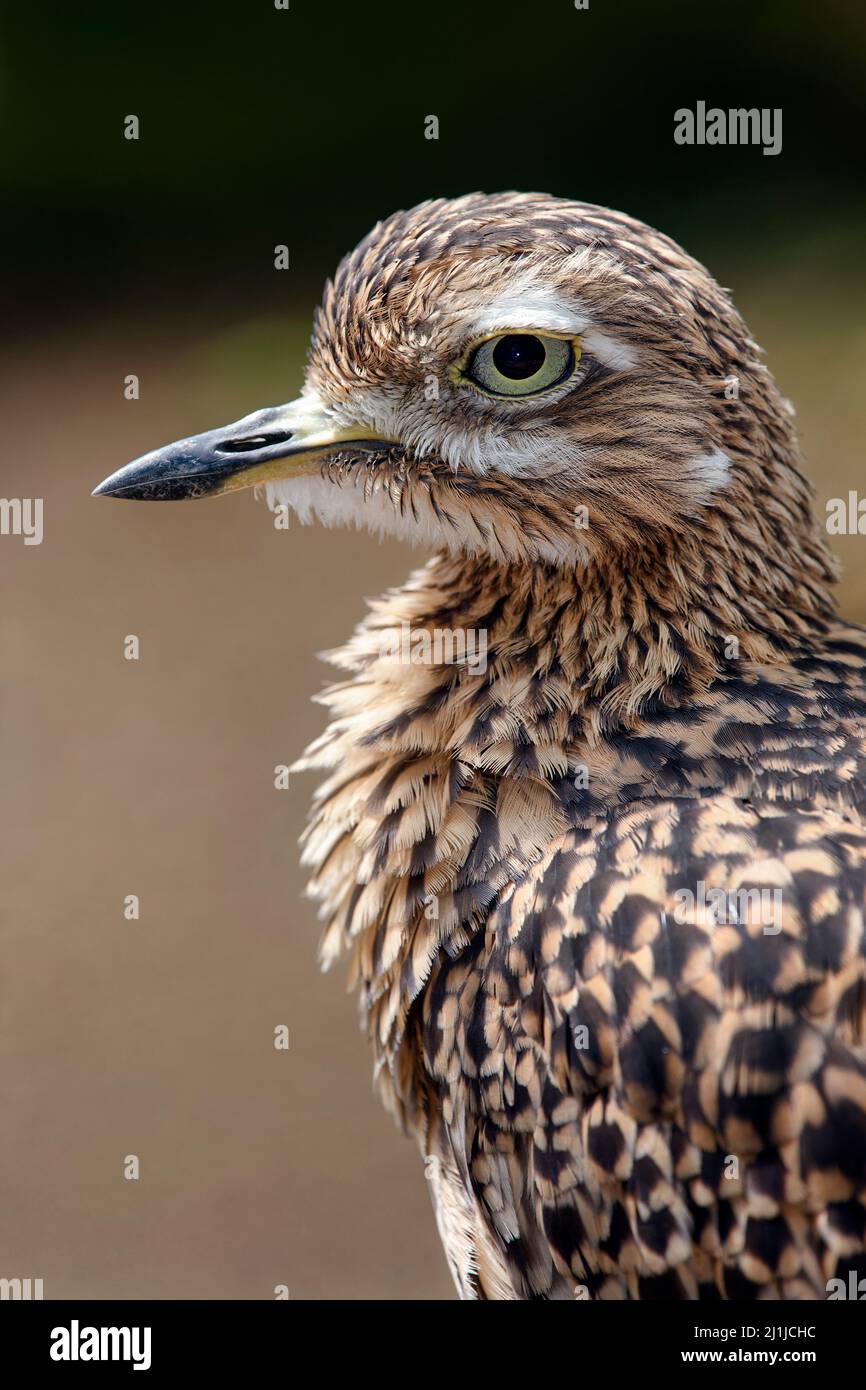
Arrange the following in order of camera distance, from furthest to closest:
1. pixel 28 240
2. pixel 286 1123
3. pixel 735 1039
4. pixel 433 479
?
pixel 28 240
pixel 286 1123
pixel 433 479
pixel 735 1039

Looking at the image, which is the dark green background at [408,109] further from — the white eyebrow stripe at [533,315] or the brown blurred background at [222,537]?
the white eyebrow stripe at [533,315]

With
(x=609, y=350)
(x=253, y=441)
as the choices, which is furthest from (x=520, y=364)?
(x=253, y=441)

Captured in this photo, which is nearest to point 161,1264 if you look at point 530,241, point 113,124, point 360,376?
point 360,376

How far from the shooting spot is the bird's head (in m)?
2.49

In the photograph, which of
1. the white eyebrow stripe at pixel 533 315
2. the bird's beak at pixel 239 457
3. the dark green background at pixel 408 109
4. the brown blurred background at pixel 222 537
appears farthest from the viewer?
the dark green background at pixel 408 109

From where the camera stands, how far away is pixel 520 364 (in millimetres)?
2518

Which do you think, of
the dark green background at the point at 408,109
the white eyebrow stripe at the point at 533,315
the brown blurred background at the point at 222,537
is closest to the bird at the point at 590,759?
the white eyebrow stripe at the point at 533,315

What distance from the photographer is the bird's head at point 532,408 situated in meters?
2.49

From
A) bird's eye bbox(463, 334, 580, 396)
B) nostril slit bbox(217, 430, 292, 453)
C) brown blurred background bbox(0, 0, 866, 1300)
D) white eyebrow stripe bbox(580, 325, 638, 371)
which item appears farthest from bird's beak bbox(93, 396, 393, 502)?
brown blurred background bbox(0, 0, 866, 1300)

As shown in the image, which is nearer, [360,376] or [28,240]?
[360,376]

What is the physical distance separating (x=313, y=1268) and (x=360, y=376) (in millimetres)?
3665

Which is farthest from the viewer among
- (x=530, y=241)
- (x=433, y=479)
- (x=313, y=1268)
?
(x=313, y=1268)

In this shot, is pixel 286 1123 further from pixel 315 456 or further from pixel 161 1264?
pixel 315 456

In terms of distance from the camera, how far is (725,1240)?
2287mm
